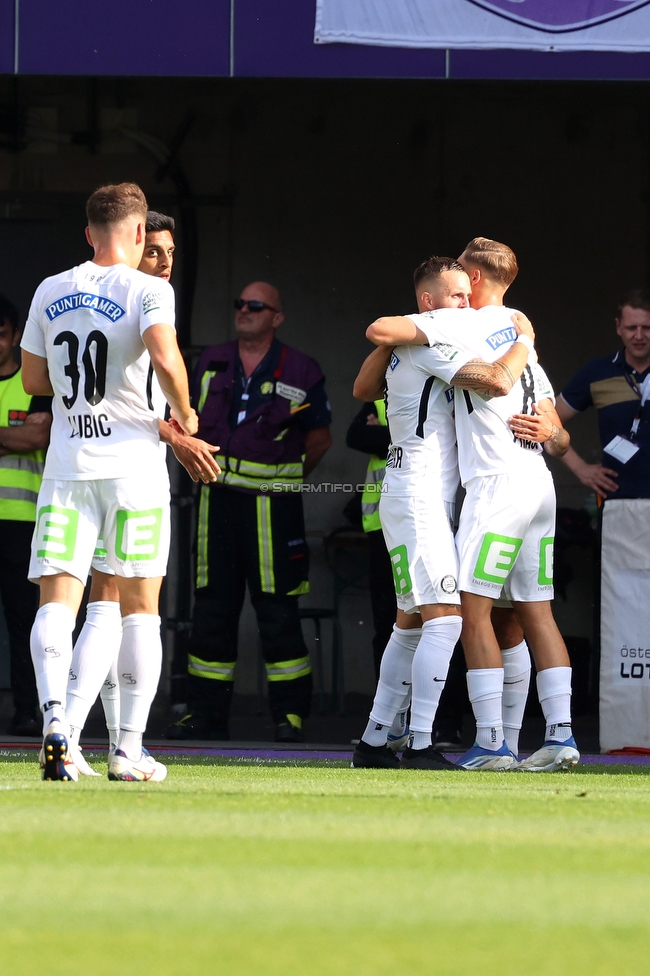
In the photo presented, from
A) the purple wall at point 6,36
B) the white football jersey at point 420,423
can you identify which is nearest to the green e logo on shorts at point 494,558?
the white football jersey at point 420,423

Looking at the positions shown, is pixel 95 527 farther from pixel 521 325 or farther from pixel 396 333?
pixel 521 325

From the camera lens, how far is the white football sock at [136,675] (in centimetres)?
484

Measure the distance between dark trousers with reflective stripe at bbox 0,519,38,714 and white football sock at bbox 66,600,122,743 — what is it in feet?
7.79

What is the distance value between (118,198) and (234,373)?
2.79 metres

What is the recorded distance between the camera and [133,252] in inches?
199

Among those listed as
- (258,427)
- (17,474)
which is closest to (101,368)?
(258,427)

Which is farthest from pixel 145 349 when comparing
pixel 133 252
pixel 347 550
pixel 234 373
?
pixel 347 550

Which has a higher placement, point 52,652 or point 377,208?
point 377,208

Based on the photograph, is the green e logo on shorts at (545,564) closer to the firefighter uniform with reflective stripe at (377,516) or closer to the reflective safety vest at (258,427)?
the firefighter uniform with reflective stripe at (377,516)

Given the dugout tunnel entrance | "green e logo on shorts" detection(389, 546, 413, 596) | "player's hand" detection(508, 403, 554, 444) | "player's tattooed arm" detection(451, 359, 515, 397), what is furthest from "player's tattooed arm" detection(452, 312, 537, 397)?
the dugout tunnel entrance

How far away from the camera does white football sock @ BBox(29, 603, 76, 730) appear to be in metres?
4.69

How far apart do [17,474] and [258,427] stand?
1.20 m

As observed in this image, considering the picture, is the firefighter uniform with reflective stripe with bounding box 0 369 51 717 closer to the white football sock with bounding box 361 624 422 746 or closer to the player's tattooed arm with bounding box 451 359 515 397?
the white football sock with bounding box 361 624 422 746

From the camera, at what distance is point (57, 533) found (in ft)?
15.8
